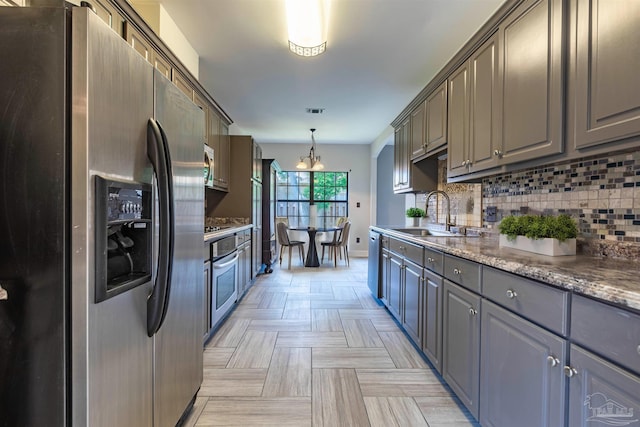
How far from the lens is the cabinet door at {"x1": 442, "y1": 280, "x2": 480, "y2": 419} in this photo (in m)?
1.47

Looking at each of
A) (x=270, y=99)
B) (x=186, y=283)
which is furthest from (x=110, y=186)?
(x=270, y=99)

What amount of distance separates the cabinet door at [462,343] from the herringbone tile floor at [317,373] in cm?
19

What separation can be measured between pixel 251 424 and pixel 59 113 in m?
1.61

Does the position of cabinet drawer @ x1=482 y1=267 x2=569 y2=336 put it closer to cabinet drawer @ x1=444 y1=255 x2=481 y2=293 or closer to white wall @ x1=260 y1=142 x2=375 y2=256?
cabinet drawer @ x1=444 y1=255 x2=481 y2=293

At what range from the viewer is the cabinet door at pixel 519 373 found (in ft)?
3.31

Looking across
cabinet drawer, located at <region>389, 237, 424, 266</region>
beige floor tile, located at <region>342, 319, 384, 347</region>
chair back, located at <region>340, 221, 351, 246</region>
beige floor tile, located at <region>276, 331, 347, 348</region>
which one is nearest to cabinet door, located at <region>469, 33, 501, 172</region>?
cabinet drawer, located at <region>389, 237, 424, 266</region>

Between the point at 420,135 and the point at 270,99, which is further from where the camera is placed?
the point at 270,99

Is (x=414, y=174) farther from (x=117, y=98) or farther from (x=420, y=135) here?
(x=117, y=98)

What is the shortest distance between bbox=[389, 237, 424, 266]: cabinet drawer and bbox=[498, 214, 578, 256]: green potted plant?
66 cm

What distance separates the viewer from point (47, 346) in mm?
816

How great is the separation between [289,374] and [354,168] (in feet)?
18.2

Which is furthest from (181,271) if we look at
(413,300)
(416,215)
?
(416,215)

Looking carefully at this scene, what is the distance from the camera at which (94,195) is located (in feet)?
2.75

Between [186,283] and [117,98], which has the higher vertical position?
[117,98]
